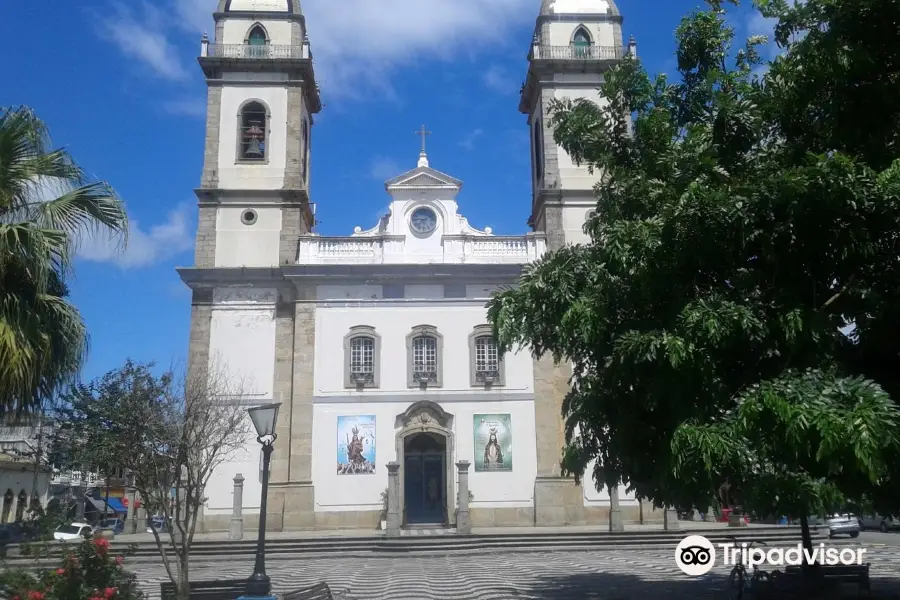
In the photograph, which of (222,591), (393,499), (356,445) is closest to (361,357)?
(356,445)

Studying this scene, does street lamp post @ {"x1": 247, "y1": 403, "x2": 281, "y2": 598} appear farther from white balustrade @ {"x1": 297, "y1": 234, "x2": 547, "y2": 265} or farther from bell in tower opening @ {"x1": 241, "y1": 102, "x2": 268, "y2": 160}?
bell in tower opening @ {"x1": 241, "y1": 102, "x2": 268, "y2": 160}

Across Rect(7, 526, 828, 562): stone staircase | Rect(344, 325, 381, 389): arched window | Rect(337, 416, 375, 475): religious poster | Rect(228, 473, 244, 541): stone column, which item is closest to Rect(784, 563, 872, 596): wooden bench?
Rect(7, 526, 828, 562): stone staircase

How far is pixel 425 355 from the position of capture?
24312mm

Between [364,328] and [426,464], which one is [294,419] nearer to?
[364,328]

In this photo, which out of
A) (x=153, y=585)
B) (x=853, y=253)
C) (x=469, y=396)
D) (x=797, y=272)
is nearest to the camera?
(x=853, y=253)

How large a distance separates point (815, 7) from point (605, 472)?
5.53 metres

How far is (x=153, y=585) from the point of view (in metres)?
13.5

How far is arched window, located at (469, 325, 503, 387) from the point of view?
2406cm

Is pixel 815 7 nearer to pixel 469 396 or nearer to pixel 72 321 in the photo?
pixel 72 321

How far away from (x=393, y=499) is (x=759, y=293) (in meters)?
15.8

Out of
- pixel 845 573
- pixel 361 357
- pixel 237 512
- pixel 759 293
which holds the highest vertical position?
pixel 361 357

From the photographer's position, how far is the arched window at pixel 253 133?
25859 millimetres

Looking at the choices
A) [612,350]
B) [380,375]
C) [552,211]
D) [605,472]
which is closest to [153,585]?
[605,472]

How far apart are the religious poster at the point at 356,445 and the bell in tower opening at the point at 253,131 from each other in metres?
9.00
